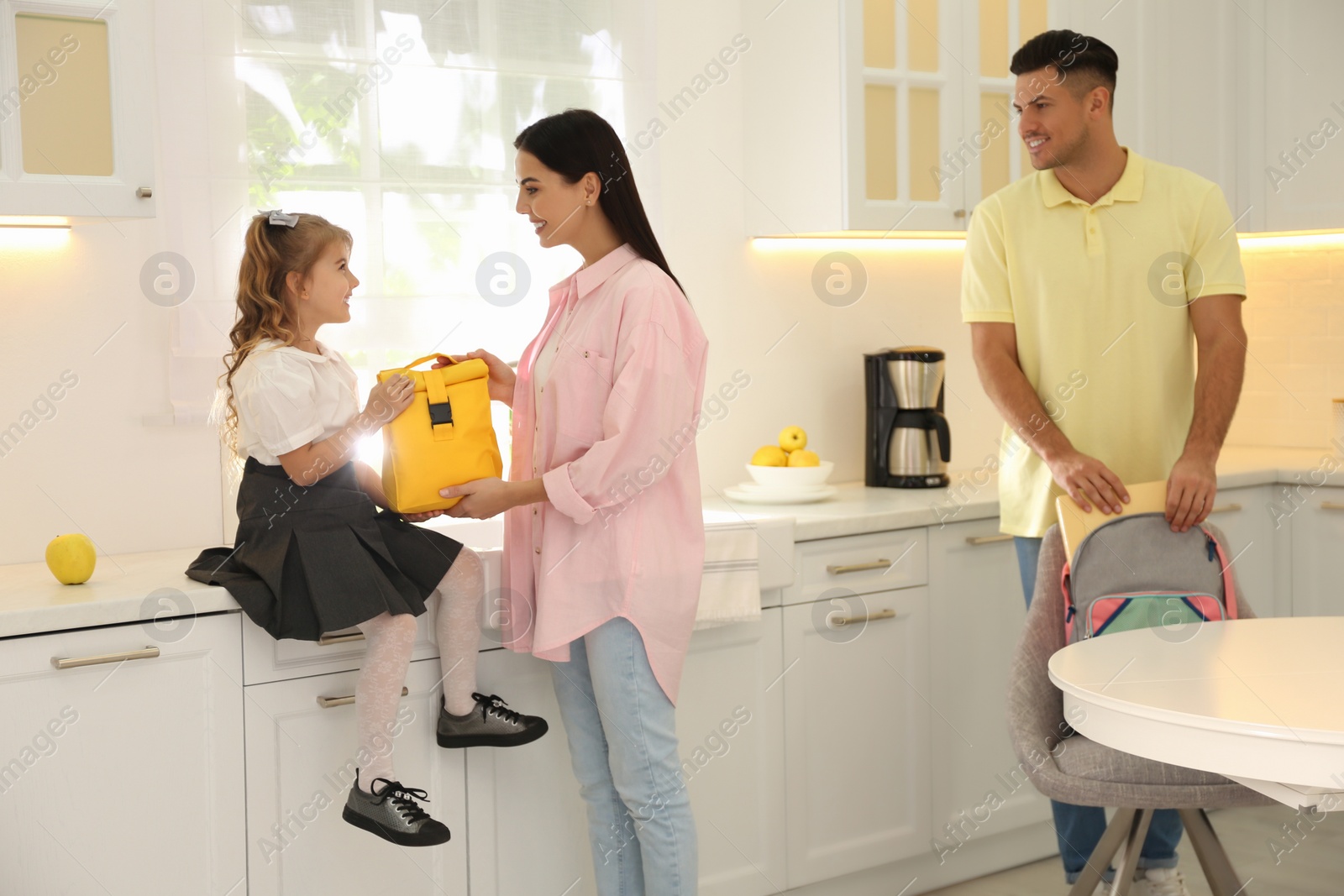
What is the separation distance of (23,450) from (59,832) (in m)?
0.78

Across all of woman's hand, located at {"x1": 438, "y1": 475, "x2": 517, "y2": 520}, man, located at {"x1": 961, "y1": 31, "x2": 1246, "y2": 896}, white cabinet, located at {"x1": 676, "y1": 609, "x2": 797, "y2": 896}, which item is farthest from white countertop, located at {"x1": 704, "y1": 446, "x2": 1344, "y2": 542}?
woman's hand, located at {"x1": 438, "y1": 475, "x2": 517, "y2": 520}

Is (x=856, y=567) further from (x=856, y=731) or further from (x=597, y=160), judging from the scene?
(x=597, y=160)

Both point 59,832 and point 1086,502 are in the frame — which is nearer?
point 59,832

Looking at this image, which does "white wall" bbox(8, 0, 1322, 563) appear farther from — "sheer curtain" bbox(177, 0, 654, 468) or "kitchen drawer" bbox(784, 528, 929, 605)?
"kitchen drawer" bbox(784, 528, 929, 605)

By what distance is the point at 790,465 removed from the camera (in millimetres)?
2904

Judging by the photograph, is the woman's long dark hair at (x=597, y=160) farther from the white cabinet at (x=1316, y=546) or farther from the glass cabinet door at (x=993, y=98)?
the white cabinet at (x=1316, y=546)

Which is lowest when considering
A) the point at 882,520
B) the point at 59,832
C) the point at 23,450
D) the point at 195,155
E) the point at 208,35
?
the point at 59,832

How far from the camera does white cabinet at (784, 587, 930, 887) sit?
2.65 m

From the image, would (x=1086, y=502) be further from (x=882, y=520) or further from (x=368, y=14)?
(x=368, y=14)

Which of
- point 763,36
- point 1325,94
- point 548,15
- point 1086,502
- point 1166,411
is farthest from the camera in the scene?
point 1325,94

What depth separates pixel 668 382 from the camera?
190cm

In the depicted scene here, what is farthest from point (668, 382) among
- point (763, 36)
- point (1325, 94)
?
point (1325, 94)

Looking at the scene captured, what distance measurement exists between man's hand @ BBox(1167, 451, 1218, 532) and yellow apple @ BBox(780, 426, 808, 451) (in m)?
0.97

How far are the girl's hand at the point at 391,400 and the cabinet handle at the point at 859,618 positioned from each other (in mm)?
1151
